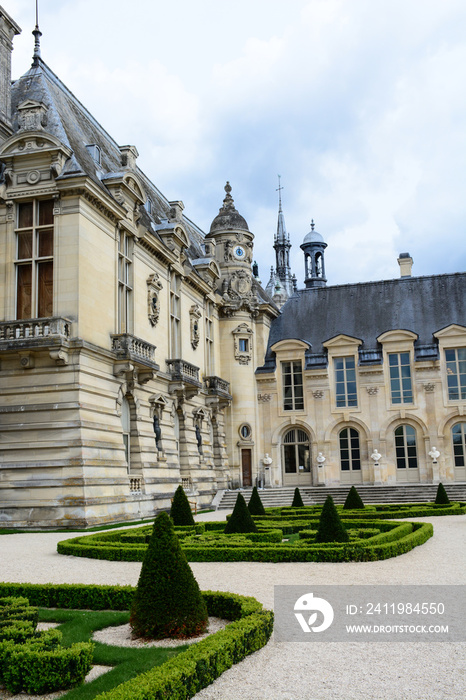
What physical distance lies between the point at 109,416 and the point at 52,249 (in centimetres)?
608

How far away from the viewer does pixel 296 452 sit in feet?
137

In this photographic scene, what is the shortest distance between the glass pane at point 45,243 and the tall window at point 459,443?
24813mm

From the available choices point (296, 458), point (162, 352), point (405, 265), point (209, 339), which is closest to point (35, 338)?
point (162, 352)

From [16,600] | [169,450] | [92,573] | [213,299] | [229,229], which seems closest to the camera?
[16,600]

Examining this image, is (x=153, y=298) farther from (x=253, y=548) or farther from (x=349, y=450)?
(x=253, y=548)

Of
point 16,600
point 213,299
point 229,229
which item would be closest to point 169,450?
point 213,299

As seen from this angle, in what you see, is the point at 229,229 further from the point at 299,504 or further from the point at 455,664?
the point at 455,664

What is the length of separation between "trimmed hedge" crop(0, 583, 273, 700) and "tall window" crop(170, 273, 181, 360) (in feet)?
76.9

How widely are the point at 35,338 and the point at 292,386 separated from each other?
22.1 metres

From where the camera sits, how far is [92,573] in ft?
41.2

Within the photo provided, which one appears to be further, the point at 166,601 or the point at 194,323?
the point at 194,323

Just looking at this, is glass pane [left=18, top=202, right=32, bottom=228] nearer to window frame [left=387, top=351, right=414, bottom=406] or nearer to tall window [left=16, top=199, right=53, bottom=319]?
tall window [left=16, top=199, right=53, bottom=319]

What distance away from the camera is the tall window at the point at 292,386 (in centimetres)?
4175

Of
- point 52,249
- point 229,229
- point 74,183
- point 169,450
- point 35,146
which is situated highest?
point 229,229
